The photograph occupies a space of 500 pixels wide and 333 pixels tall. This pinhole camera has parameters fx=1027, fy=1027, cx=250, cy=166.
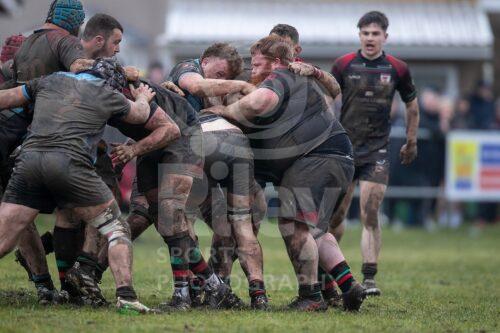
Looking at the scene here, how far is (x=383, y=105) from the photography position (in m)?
11.3

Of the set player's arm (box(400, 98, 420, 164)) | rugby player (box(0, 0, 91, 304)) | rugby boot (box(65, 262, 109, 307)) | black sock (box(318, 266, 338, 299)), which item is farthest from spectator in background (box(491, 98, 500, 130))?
rugby boot (box(65, 262, 109, 307))

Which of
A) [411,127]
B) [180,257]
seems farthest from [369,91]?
[180,257]

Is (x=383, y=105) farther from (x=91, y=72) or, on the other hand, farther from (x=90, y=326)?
(x=90, y=326)

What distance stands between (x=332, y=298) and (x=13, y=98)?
3398 mm

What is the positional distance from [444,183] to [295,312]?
12828 millimetres

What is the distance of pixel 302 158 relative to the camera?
349 inches

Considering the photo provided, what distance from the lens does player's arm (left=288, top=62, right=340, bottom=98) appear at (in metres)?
8.81

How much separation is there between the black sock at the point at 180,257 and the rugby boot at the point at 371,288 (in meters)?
2.39

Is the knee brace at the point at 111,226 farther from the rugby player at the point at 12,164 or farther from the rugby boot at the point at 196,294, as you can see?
the rugby boot at the point at 196,294

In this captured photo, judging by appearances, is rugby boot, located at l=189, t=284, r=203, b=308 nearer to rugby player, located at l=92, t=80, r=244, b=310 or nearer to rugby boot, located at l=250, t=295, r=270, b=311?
rugby player, located at l=92, t=80, r=244, b=310

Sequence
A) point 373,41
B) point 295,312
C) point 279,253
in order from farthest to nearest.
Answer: point 279,253
point 373,41
point 295,312

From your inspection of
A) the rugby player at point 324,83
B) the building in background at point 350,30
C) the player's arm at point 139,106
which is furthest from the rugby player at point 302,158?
the building in background at point 350,30

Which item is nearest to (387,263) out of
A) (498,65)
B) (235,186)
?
(235,186)

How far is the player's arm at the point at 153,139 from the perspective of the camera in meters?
8.27
